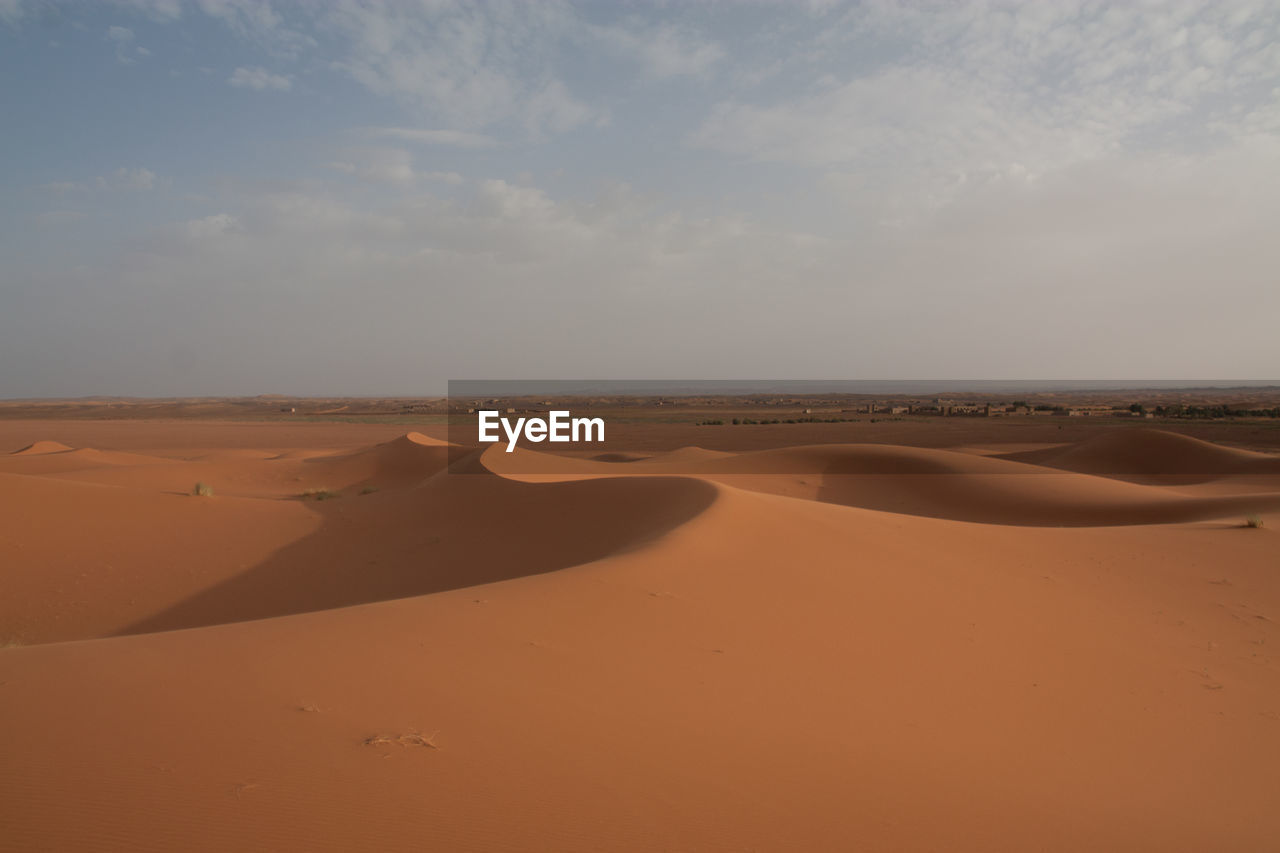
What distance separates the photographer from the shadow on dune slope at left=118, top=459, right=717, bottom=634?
9.58 meters

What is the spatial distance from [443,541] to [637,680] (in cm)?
813

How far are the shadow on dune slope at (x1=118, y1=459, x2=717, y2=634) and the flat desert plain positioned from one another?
87mm

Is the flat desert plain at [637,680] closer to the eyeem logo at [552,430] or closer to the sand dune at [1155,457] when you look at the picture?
the sand dune at [1155,457]

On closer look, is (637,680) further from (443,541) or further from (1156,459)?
(1156,459)

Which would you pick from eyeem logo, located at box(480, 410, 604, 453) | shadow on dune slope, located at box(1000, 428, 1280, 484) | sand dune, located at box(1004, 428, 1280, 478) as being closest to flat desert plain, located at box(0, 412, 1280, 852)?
shadow on dune slope, located at box(1000, 428, 1280, 484)

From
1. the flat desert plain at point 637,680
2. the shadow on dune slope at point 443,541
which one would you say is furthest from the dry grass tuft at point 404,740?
the shadow on dune slope at point 443,541

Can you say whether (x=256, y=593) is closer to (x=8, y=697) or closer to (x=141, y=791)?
(x=8, y=697)

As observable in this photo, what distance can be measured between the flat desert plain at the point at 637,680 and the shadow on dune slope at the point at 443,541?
9cm

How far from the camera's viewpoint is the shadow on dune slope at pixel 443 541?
31.4 feet

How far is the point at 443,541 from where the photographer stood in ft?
40.0

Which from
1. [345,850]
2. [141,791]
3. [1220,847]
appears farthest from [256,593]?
[1220,847]

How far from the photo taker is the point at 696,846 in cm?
281

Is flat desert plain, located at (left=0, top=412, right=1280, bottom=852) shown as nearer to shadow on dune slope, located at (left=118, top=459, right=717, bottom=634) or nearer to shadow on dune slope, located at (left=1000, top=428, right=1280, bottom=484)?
shadow on dune slope, located at (left=118, top=459, right=717, bottom=634)

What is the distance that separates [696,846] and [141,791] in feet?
7.09
